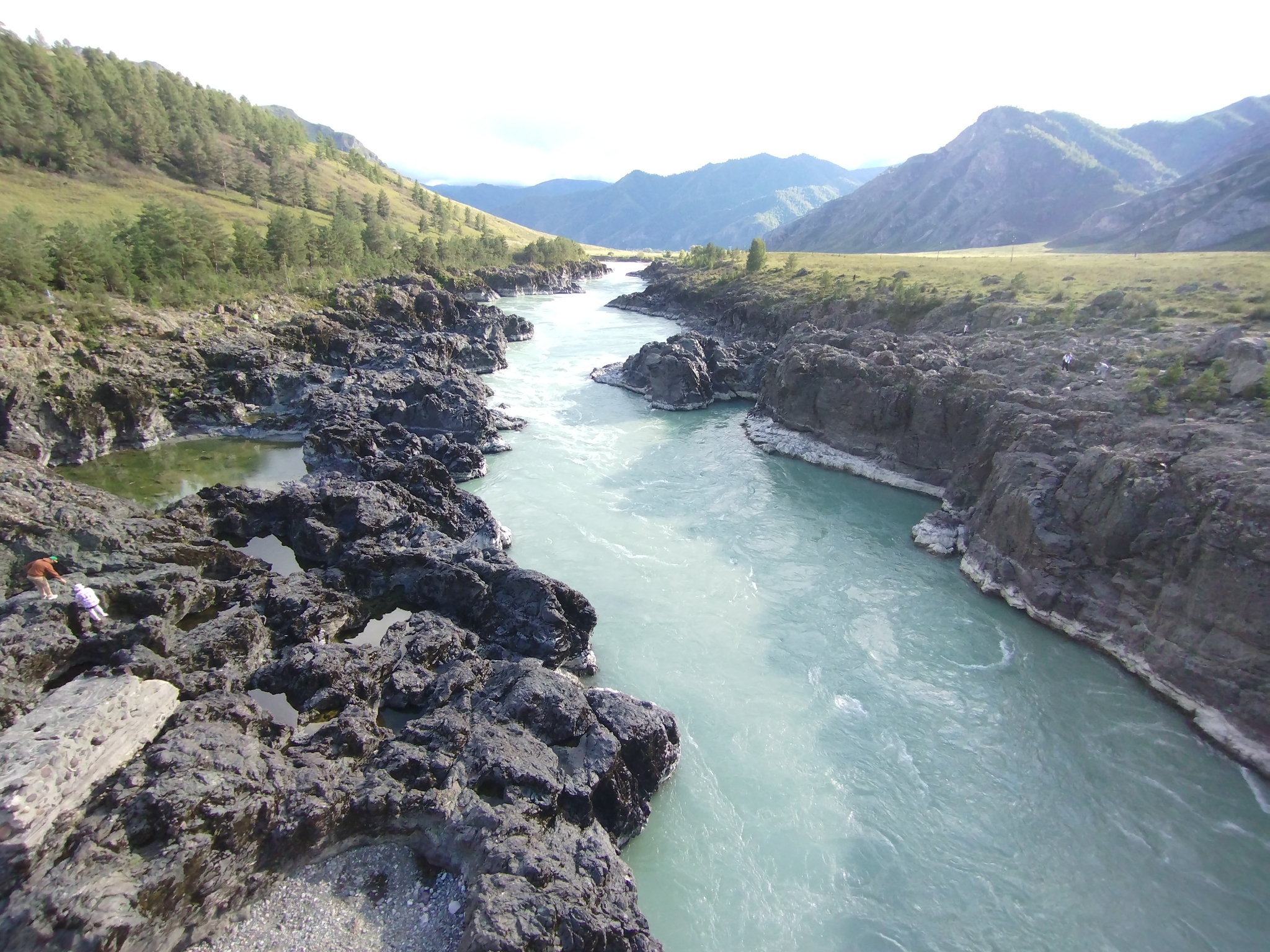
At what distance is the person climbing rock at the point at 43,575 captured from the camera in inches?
499

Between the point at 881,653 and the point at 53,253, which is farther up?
the point at 53,253

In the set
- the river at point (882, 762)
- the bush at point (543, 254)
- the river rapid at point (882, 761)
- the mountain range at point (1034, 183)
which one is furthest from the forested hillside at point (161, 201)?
the mountain range at point (1034, 183)

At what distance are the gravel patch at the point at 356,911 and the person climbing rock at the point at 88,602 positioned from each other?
8.21m

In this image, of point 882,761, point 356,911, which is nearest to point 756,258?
point 882,761

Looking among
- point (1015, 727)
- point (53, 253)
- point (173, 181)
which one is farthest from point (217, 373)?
point (173, 181)

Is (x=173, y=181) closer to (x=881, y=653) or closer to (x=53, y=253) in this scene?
(x=53, y=253)

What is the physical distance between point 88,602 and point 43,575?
1.72 meters

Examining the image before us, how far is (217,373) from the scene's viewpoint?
3375cm

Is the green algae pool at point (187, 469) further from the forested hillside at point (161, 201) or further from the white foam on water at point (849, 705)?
the white foam on water at point (849, 705)

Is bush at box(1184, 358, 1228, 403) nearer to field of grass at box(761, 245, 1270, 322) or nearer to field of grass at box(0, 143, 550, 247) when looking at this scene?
field of grass at box(761, 245, 1270, 322)

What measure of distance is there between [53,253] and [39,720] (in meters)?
37.6

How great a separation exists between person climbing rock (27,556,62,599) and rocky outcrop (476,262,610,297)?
85.4 metres

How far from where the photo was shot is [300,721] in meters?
12.4

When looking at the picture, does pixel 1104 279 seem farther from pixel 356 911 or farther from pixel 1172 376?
pixel 356 911
